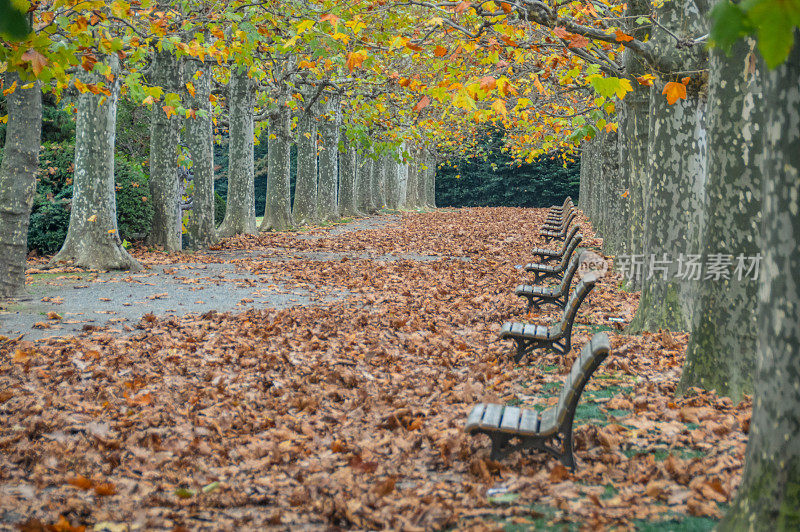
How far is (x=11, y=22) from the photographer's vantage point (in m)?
2.41

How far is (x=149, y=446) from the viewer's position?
4523 millimetres

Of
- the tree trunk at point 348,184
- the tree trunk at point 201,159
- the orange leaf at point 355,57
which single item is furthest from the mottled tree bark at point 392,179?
the orange leaf at point 355,57

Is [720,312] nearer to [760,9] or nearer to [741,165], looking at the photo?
[741,165]

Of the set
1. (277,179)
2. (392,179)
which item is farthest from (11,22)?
(392,179)

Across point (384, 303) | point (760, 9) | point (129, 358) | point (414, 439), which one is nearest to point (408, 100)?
point (384, 303)

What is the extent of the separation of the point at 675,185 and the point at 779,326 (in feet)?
16.7

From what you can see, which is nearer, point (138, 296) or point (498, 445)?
point (498, 445)

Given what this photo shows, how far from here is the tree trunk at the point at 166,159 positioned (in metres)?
14.8

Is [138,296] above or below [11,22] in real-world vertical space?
below

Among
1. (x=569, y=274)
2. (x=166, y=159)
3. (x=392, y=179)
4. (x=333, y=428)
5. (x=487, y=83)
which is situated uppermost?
(x=392, y=179)

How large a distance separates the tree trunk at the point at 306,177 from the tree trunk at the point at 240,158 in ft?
13.8

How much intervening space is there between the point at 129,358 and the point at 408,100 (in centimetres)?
2085

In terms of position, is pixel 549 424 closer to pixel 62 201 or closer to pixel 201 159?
pixel 62 201
